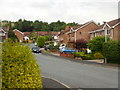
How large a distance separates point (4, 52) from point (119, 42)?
1825cm

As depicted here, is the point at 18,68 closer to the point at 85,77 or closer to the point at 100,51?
the point at 85,77

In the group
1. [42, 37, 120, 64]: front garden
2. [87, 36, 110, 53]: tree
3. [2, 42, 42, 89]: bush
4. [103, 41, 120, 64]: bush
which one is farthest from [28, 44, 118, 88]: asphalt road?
[87, 36, 110, 53]: tree

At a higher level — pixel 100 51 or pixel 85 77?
pixel 100 51

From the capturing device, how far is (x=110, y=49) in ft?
72.9

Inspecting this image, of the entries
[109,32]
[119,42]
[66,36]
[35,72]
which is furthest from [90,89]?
[66,36]

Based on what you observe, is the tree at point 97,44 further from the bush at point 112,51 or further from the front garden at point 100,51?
the bush at point 112,51

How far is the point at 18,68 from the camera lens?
504 centimetres

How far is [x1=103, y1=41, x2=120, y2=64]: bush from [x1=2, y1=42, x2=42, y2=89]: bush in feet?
57.3

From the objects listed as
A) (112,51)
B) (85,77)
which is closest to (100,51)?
(112,51)

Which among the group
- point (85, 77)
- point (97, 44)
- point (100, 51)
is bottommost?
point (85, 77)

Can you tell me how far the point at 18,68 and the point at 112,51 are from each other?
60.4 feet

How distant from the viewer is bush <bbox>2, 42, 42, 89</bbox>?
496cm

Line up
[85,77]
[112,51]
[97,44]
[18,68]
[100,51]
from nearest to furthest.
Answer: [18,68], [85,77], [112,51], [97,44], [100,51]

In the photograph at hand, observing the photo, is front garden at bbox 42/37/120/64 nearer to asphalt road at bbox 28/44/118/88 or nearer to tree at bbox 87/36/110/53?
tree at bbox 87/36/110/53
